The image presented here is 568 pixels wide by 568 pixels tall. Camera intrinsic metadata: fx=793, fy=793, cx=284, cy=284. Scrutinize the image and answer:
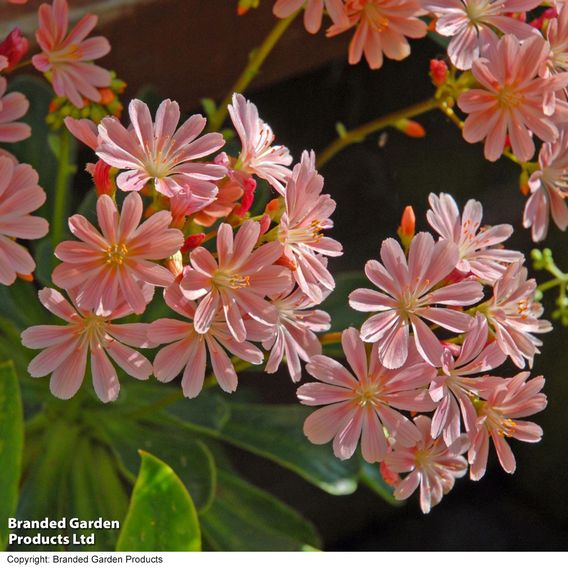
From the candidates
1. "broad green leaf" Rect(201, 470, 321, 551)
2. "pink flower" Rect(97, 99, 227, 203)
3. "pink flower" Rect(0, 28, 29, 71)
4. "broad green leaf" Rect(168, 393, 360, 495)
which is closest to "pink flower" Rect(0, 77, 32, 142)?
"pink flower" Rect(0, 28, 29, 71)

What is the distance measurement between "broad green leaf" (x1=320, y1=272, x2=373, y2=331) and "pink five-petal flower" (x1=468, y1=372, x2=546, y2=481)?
36 centimetres

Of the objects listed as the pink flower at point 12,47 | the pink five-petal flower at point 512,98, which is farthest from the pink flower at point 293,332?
the pink flower at point 12,47

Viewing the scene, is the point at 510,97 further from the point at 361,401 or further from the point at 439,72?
the point at 361,401

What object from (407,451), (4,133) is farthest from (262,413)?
(4,133)

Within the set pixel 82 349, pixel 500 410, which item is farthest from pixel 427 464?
pixel 82 349

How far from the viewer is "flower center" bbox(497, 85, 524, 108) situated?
700mm

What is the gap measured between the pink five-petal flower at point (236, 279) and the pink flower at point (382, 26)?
0.27 m

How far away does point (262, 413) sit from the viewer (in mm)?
1036

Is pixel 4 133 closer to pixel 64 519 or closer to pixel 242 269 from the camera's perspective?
pixel 242 269

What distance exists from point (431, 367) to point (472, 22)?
12.4 inches

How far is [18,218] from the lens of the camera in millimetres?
618

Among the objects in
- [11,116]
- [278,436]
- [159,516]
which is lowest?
[159,516]

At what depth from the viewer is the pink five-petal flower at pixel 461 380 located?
0.62 meters

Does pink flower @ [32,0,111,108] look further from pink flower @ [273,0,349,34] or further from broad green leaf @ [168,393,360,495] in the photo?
broad green leaf @ [168,393,360,495]
